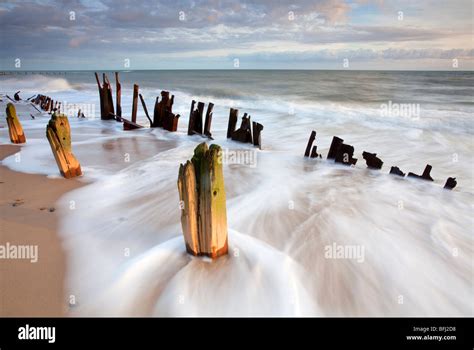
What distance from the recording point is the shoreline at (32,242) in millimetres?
3318

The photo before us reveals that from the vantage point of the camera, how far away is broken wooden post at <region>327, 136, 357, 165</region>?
8391mm

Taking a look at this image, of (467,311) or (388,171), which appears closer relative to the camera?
(467,311)

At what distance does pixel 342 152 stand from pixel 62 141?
652 cm

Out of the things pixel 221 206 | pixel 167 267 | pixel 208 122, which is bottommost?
pixel 167 267

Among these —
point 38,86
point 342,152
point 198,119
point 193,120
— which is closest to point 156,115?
point 193,120

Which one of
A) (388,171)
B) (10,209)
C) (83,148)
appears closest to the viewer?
(10,209)

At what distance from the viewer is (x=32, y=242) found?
439 cm

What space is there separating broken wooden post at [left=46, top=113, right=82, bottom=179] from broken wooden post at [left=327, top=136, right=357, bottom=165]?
20.6 feet

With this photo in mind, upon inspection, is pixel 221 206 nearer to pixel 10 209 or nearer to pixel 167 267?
pixel 167 267

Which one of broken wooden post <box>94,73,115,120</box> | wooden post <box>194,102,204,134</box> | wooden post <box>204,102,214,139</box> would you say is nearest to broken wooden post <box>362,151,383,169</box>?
wooden post <box>204,102,214,139</box>

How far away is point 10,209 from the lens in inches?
209

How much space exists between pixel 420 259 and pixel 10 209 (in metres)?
6.23
